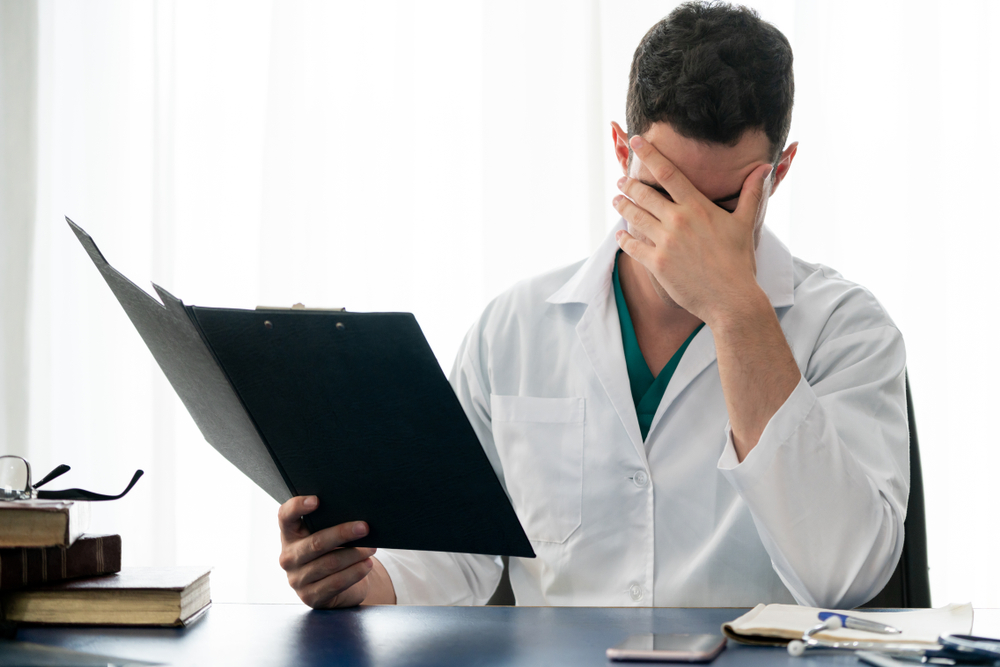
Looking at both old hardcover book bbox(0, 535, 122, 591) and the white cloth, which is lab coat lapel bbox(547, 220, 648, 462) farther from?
old hardcover book bbox(0, 535, 122, 591)

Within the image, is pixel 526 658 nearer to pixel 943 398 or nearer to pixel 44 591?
pixel 44 591

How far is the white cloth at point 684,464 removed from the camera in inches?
34.1

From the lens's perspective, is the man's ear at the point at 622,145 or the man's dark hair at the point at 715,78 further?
the man's ear at the point at 622,145

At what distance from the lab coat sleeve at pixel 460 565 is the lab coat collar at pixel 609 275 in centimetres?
17

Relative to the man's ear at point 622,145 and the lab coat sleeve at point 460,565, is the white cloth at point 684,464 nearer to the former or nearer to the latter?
the lab coat sleeve at point 460,565

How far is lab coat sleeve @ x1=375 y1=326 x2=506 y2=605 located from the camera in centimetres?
104

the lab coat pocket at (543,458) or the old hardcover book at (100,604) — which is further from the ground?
the lab coat pocket at (543,458)

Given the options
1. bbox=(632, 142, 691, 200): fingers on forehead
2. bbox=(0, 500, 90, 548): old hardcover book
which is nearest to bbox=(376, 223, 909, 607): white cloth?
bbox=(632, 142, 691, 200): fingers on forehead

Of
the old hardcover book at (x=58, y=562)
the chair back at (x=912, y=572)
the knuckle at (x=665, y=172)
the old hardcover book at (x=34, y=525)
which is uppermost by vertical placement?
the knuckle at (x=665, y=172)

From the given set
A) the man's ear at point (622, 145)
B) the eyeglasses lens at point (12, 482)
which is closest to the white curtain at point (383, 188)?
the man's ear at point (622, 145)

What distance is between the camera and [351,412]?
736mm

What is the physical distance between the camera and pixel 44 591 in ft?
2.53

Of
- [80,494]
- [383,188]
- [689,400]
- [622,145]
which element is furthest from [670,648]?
[383,188]

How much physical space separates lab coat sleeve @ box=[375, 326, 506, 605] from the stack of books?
283 millimetres
